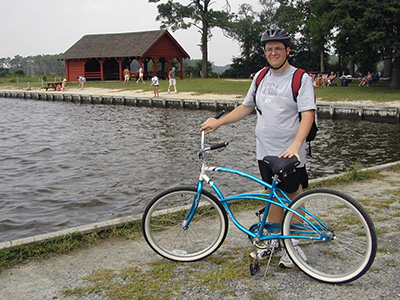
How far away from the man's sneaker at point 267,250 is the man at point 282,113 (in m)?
0.13

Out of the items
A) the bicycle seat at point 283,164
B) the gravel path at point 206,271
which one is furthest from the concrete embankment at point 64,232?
the bicycle seat at point 283,164

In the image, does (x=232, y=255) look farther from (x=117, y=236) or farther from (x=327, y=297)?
(x=117, y=236)

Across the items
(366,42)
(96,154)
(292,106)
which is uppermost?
(366,42)

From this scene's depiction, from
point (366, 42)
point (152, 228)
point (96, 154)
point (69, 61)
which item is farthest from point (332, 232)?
point (69, 61)

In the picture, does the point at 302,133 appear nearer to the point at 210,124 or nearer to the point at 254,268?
the point at 210,124

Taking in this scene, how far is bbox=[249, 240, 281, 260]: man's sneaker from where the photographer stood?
13.2 feet

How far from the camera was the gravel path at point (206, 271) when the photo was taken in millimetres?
3529

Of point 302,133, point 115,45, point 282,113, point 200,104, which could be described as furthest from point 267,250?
point 115,45

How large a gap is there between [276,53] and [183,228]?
190cm

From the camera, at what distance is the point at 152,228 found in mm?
4328

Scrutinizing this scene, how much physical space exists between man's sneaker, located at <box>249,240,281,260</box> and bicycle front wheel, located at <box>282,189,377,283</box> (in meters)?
0.22

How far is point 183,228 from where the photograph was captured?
4285mm

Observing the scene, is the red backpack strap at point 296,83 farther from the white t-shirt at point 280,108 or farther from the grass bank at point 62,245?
the grass bank at point 62,245

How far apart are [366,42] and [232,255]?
22831 mm
